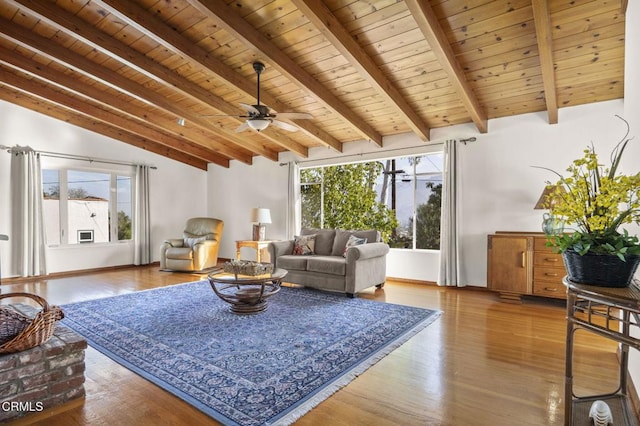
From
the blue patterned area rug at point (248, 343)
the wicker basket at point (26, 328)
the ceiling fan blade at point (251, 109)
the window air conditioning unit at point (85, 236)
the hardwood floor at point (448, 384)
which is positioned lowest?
the hardwood floor at point (448, 384)

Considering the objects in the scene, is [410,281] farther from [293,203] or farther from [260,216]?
[260,216]

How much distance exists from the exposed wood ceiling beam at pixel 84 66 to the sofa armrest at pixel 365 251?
2.83 meters

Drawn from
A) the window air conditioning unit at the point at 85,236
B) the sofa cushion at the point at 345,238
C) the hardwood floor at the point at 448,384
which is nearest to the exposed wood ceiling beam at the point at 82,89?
the window air conditioning unit at the point at 85,236

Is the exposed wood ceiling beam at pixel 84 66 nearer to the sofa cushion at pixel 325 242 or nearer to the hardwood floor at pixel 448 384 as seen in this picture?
the sofa cushion at pixel 325 242

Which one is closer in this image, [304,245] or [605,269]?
[605,269]

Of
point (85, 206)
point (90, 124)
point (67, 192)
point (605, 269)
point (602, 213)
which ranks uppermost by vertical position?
point (90, 124)

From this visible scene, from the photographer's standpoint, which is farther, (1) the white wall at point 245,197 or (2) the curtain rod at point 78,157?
(1) the white wall at point 245,197

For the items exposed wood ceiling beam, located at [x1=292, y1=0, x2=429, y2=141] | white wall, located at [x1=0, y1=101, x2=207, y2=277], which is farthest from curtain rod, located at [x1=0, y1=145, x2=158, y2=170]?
exposed wood ceiling beam, located at [x1=292, y1=0, x2=429, y2=141]

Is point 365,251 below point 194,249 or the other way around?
the other way around

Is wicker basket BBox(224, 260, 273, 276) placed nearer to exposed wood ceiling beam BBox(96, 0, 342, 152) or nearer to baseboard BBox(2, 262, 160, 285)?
exposed wood ceiling beam BBox(96, 0, 342, 152)

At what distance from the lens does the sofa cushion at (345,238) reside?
16.6 ft

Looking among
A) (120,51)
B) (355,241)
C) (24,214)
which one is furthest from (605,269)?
(24,214)

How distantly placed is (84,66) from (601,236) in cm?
541

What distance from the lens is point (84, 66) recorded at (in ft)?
14.1
